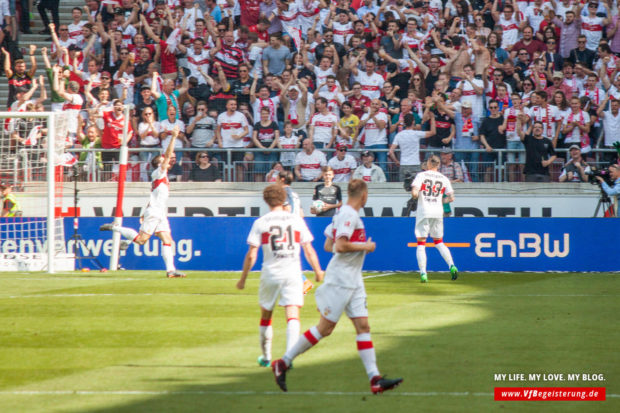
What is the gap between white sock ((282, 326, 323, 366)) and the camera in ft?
27.7

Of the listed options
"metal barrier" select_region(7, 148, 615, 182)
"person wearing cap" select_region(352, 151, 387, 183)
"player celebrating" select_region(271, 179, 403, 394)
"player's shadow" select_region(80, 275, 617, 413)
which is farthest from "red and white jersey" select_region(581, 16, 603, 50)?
"player celebrating" select_region(271, 179, 403, 394)

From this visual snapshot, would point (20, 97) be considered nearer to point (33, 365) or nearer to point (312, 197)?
point (312, 197)

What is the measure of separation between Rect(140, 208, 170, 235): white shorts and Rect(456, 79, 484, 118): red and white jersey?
8.80 meters

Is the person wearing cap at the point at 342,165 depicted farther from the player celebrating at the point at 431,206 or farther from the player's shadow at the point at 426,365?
the player's shadow at the point at 426,365

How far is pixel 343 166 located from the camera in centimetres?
2375

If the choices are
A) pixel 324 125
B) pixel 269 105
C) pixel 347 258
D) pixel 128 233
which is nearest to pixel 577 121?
pixel 324 125

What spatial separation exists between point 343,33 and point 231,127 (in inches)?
171

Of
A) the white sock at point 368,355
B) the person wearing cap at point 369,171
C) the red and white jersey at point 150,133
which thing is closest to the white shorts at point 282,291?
the white sock at point 368,355

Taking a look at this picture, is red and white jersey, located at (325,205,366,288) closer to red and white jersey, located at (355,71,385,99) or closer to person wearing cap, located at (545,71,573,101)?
red and white jersey, located at (355,71,385,99)

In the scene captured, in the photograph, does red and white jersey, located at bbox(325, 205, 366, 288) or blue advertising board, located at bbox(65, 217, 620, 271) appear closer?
red and white jersey, located at bbox(325, 205, 366, 288)

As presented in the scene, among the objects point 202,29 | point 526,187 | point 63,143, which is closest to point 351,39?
point 202,29

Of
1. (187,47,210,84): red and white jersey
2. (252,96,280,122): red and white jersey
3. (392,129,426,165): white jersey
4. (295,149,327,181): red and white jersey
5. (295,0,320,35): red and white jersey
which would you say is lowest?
(295,149,327,181): red and white jersey

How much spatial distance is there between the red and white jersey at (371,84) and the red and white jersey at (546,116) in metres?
3.92

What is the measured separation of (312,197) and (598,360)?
14.1 m
